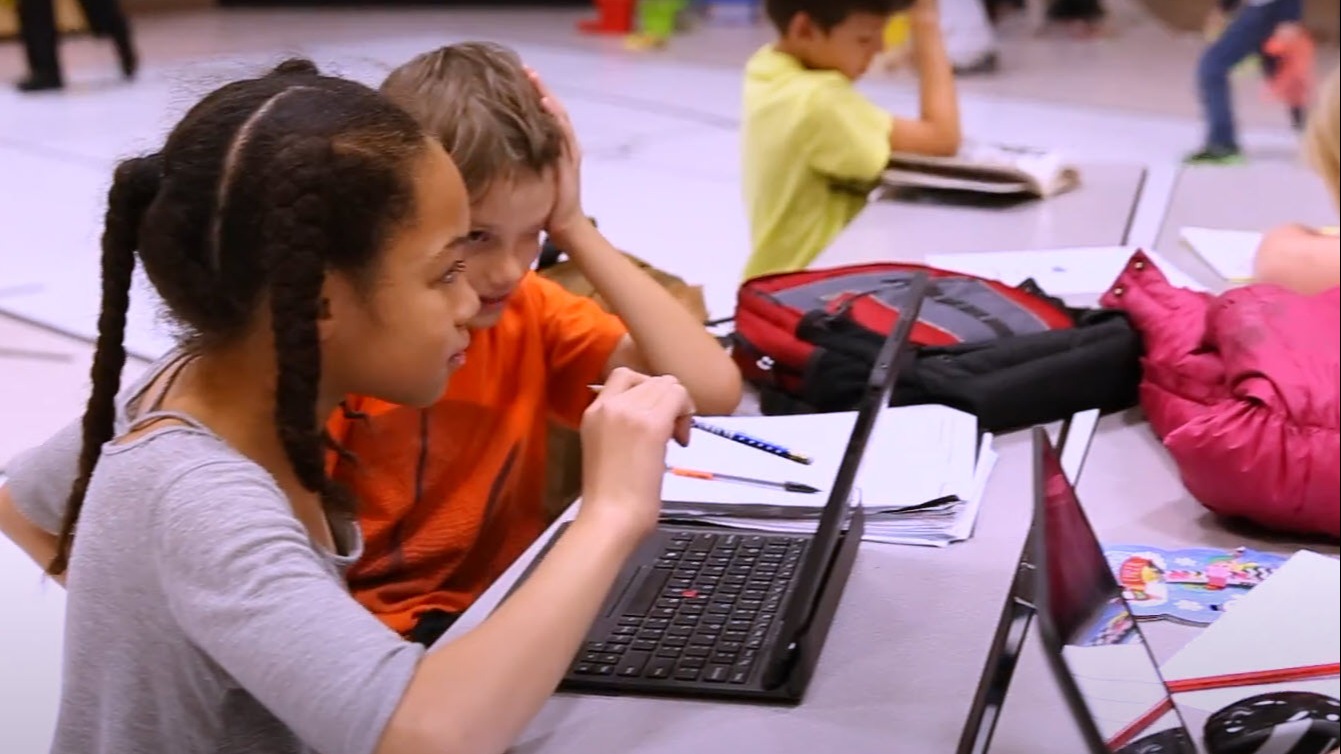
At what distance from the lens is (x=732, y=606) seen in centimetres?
117

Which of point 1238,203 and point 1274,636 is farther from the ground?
point 1274,636

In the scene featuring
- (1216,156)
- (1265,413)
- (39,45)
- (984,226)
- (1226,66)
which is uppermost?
(1265,413)

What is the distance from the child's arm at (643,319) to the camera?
1.57 m

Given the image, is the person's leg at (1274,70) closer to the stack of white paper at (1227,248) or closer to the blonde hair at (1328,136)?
the stack of white paper at (1227,248)

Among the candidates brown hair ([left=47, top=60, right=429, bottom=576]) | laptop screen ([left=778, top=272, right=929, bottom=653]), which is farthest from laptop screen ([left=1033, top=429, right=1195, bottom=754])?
brown hair ([left=47, top=60, right=429, bottom=576])

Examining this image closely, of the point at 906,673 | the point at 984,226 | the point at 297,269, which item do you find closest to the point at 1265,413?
the point at 906,673

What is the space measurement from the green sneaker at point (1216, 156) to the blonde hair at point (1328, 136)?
245cm

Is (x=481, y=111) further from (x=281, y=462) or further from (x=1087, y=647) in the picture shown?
(x=1087, y=647)

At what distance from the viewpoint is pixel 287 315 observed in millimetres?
949

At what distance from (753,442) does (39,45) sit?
5071 millimetres

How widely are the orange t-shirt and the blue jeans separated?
3.37 m

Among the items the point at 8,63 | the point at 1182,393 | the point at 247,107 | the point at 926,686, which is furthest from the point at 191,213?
the point at 8,63

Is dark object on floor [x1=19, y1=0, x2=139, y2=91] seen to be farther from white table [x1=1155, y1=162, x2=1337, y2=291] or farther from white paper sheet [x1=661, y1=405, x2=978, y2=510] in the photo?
white paper sheet [x1=661, y1=405, x2=978, y2=510]

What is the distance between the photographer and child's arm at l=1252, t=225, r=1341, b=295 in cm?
177
